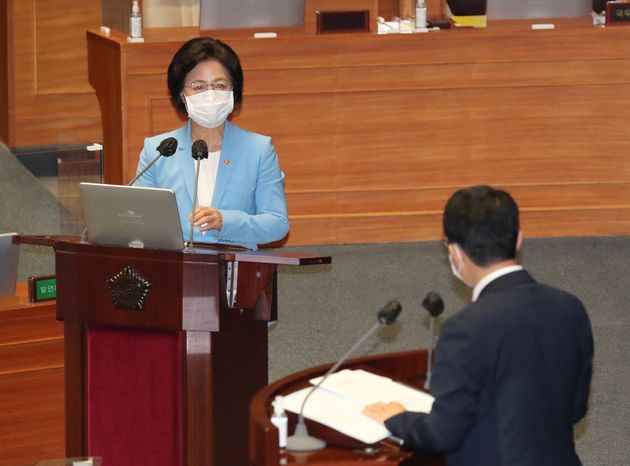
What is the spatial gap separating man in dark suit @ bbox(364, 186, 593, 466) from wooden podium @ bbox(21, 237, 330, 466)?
2.41ft

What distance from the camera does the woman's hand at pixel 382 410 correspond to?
8.74ft

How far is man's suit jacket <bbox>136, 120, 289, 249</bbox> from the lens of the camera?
3.89 m

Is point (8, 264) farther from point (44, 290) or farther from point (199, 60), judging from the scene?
point (199, 60)

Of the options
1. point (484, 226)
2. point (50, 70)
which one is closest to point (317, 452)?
point (484, 226)

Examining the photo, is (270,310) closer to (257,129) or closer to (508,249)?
(508,249)

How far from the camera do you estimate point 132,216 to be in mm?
3332

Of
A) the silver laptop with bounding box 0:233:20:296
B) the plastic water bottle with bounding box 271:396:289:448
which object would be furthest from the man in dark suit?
the silver laptop with bounding box 0:233:20:296

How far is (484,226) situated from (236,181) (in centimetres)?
147

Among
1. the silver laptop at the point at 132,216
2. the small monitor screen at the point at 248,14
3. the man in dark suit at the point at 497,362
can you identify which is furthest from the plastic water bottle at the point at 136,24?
the man in dark suit at the point at 497,362

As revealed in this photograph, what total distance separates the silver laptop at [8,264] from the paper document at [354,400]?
5.01 feet

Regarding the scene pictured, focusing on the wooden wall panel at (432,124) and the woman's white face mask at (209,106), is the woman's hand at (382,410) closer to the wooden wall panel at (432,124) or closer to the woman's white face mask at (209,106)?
the woman's white face mask at (209,106)

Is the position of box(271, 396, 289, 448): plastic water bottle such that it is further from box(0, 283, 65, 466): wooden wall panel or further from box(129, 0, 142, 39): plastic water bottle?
box(129, 0, 142, 39): plastic water bottle

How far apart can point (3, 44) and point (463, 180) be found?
3.75 metres

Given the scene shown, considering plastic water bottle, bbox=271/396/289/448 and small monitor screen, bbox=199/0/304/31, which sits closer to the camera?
plastic water bottle, bbox=271/396/289/448
